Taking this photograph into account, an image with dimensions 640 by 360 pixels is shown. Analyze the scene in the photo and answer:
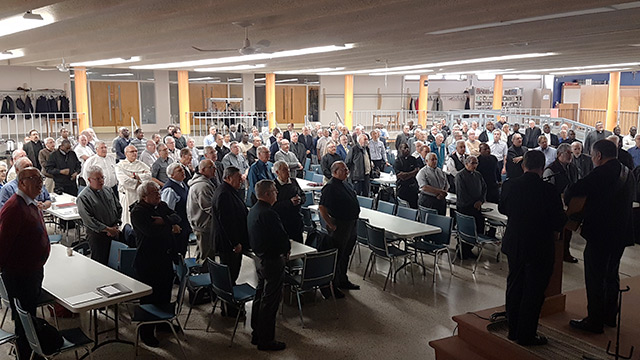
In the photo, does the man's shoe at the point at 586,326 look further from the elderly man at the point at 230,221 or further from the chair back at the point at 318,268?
the elderly man at the point at 230,221

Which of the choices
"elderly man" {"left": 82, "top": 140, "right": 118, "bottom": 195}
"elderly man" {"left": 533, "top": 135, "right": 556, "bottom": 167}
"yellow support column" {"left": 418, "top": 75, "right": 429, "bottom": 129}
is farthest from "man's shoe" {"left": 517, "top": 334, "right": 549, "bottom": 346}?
"yellow support column" {"left": 418, "top": 75, "right": 429, "bottom": 129}

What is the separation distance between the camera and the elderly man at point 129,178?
314 inches

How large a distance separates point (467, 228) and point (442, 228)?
1.43ft

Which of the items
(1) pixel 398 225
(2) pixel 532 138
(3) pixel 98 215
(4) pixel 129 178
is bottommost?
(1) pixel 398 225

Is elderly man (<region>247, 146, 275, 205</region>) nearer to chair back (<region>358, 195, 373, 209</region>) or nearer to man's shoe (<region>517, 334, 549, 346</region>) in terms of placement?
chair back (<region>358, 195, 373, 209</region>)

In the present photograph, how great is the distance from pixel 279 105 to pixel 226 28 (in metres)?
16.7

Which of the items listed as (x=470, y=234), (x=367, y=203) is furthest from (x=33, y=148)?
(x=470, y=234)

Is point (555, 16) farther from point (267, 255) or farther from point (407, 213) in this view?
point (267, 255)

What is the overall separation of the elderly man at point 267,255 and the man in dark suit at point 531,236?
82.1 inches

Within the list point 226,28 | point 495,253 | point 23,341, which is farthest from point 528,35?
point 23,341

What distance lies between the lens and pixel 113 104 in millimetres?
20031

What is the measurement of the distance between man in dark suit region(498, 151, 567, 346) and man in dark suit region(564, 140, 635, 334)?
1.49 ft

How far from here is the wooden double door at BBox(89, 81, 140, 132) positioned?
19656 mm

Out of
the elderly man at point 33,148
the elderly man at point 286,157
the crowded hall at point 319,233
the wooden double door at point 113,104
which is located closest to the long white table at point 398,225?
the crowded hall at point 319,233
